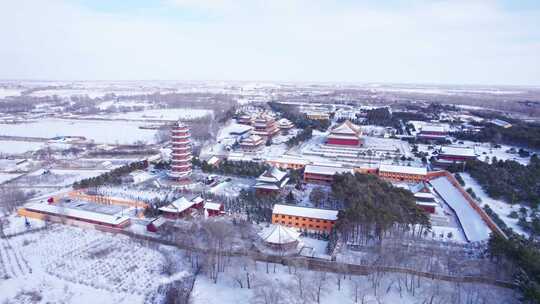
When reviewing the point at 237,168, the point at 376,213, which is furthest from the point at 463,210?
the point at 237,168

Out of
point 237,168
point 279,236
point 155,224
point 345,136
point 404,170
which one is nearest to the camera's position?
point 279,236

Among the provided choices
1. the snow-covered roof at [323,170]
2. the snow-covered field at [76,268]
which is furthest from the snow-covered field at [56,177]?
the snow-covered roof at [323,170]

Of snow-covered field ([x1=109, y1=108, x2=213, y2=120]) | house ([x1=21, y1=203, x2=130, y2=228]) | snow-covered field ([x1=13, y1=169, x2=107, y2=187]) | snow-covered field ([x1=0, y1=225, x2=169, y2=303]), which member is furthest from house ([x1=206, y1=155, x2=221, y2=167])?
snow-covered field ([x1=109, y1=108, x2=213, y2=120])

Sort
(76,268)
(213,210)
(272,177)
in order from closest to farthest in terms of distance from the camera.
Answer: (76,268) → (213,210) → (272,177)

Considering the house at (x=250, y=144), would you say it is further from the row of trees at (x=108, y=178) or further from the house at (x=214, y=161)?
the row of trees at (x=108, y=178)

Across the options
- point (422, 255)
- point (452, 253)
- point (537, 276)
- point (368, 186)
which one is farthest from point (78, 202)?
point (537, 276)

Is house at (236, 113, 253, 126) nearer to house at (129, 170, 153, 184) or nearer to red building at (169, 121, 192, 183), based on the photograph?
house at (129, 170, 153, 184)

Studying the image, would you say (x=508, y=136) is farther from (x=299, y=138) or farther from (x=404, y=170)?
(x=299, y=138)
